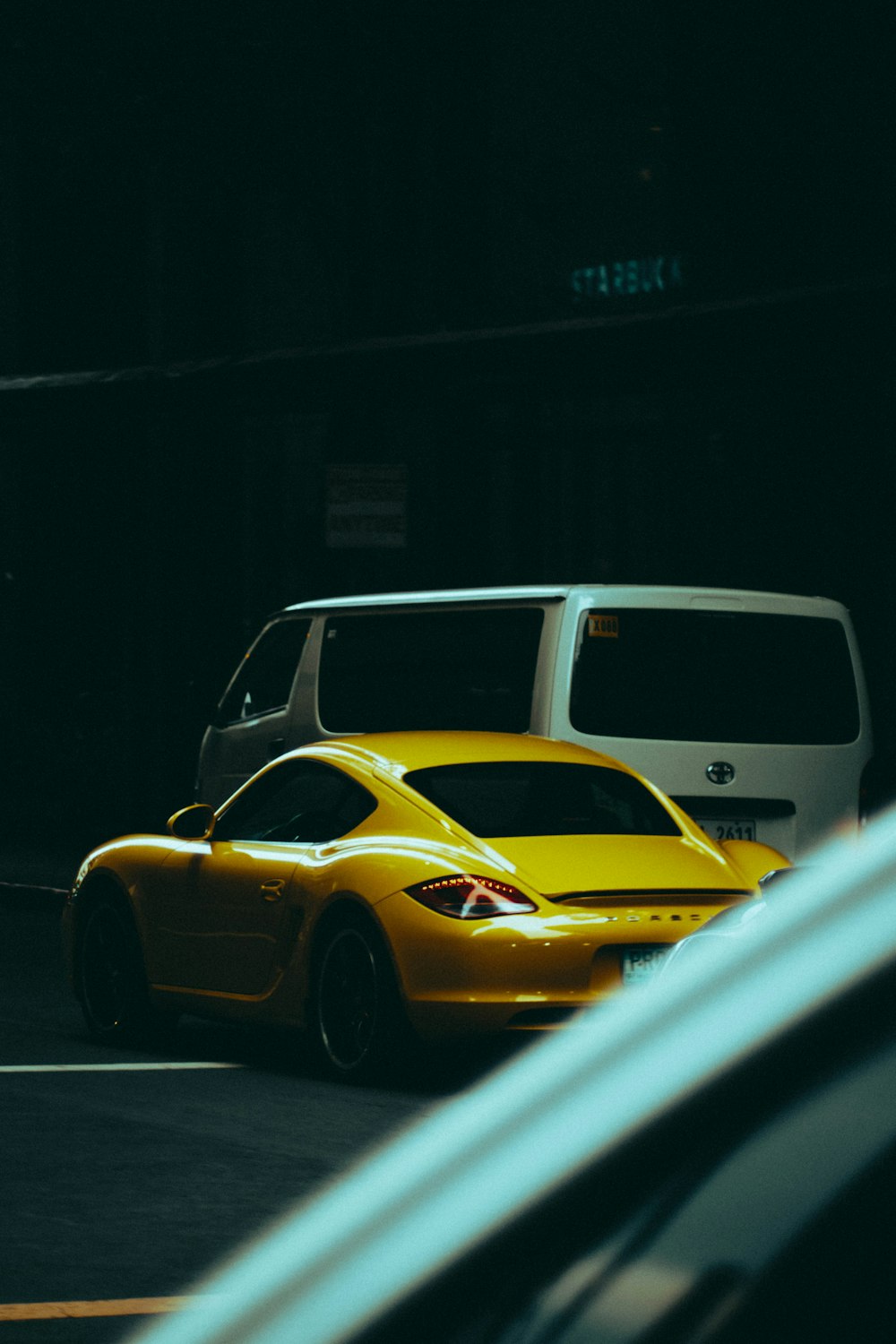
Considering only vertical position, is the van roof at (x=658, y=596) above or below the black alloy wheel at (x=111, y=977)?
above

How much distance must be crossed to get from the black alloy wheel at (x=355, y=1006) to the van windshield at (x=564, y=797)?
71 centimetres

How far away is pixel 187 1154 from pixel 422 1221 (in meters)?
6.91

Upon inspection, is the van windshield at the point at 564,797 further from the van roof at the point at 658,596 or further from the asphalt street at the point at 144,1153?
the van roof at the point at 658,596

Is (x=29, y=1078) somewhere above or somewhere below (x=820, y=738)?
below

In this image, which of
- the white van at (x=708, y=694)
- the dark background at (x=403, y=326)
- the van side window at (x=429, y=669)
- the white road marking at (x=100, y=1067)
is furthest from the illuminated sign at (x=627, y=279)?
the white road marking at (x=100, y=1067)

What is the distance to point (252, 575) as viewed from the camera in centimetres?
2188

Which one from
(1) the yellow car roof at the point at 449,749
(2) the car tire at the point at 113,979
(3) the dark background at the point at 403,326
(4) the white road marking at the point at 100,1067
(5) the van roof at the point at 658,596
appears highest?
(3) the dark background at the point at 403,326

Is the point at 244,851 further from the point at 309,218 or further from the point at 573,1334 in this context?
the point at 309,218

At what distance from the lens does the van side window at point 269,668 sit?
50.6 ft

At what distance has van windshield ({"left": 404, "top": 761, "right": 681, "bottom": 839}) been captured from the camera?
999 centimetres

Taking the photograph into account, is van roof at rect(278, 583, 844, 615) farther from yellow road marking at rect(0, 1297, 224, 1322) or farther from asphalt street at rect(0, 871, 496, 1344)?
yellow road marking at rect(0, 1297, 224, 1322)

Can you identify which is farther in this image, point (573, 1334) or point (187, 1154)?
point (187, 1154)

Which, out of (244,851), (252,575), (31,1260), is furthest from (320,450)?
(31,1260)

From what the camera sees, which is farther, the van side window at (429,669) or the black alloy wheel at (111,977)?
the van side window at (429,669)
